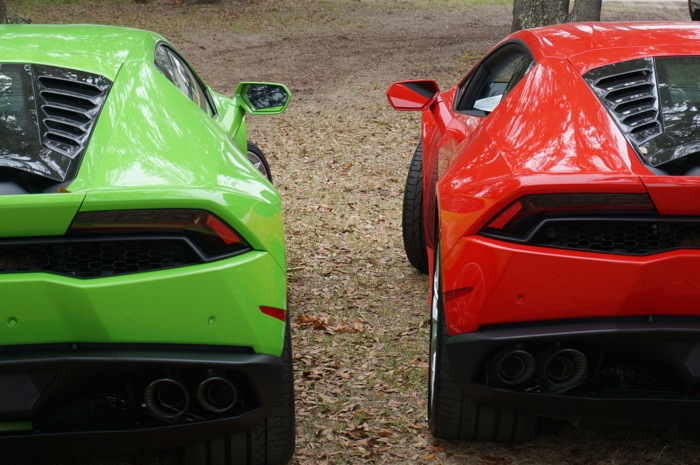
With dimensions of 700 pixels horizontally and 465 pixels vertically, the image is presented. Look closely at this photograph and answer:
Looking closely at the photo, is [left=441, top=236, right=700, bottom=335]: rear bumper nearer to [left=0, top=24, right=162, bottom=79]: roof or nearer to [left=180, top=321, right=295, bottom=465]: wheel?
[left=180, top=321, right=295, bottom=465]: wheel

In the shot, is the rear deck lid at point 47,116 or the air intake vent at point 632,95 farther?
the air intake vent at point 632,95

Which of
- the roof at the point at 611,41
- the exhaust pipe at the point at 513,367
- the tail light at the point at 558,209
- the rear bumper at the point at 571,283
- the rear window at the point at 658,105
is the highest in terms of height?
the roof at the point at 611,41

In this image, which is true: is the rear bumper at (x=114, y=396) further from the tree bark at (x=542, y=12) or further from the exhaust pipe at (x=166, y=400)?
the tree bark at (x=542, y=12)

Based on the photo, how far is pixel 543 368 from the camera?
10.9 feet

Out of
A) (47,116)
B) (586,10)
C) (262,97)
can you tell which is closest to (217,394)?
(47,116)

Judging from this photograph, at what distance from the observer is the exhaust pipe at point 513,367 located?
10.9 ft

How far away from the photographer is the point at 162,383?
10.0ft

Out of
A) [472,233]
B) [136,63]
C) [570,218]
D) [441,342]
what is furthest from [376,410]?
[136,63]

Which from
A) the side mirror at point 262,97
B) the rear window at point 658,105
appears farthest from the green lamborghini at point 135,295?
the side mirror at point 262,97

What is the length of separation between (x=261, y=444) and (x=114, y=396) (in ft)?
1.93

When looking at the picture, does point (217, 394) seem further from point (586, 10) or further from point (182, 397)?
point (586, 10)

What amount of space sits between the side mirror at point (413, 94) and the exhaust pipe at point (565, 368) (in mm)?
2362

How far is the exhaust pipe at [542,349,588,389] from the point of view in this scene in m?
3.30

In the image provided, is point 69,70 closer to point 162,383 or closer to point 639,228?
point 162,383
